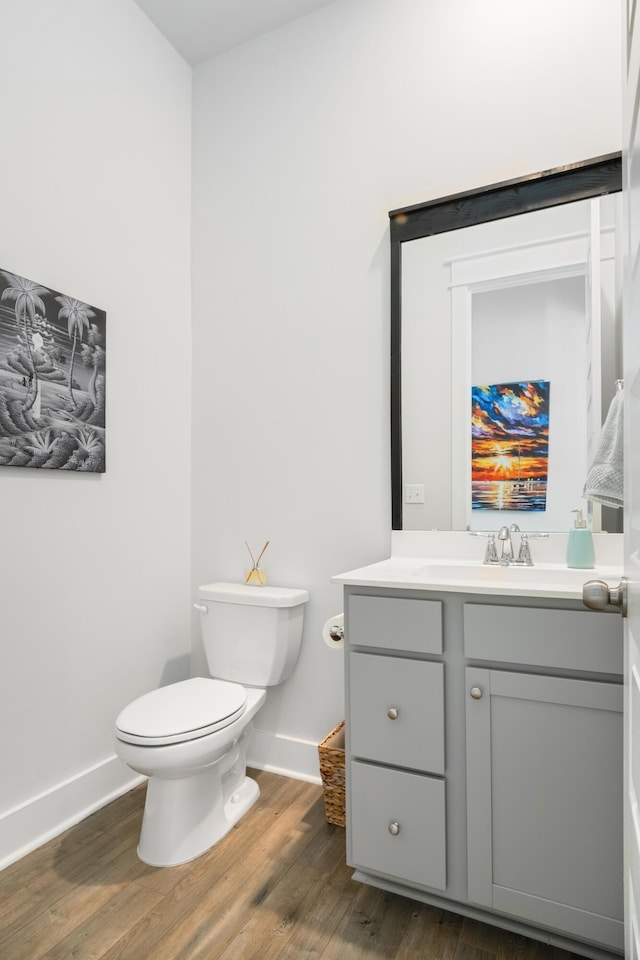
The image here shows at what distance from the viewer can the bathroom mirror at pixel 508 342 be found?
5.59 ft

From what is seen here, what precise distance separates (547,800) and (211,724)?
888mm

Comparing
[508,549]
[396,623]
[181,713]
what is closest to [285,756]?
[181,713]

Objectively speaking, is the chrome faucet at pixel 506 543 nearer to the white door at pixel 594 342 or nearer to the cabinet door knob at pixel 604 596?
the white door at pixel 594 342

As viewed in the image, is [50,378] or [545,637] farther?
[50,378]

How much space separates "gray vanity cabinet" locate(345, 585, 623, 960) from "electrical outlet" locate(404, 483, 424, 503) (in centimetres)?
57

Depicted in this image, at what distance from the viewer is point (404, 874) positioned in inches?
55.9

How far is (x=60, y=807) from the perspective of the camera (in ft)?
5.92

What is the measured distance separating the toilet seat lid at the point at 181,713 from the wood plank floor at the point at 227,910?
0.39m

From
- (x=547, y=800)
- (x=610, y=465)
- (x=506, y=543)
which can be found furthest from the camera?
(x=506, y=543)

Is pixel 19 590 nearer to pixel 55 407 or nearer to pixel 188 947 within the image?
pixel 55 407

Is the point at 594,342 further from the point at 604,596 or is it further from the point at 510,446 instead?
the point at 604,596

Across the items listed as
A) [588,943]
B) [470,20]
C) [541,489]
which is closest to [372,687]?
[588,943]

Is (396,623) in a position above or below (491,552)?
below

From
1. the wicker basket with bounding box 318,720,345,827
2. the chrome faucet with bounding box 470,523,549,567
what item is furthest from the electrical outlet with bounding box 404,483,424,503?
the wicker basket with bounding box 318,720,345,827
